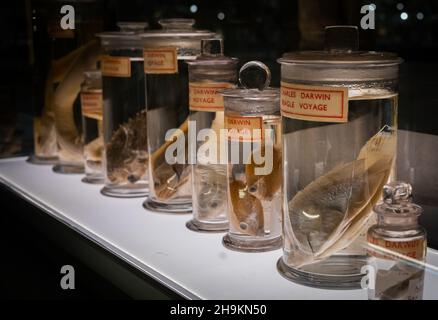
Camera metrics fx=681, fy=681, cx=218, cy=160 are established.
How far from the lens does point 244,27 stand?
61.2 inches

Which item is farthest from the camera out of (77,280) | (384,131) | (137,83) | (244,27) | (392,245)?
(244,27)

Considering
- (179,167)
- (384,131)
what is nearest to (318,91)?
(384,131)

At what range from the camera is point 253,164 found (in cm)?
98

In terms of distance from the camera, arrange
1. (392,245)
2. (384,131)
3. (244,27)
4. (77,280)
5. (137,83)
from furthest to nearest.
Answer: (244,27) < (137,83) < (77,280) < (384,131) < (392,245)

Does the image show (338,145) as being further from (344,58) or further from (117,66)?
(117,66)

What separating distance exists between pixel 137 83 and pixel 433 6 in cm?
57

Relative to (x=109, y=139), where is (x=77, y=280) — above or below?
below

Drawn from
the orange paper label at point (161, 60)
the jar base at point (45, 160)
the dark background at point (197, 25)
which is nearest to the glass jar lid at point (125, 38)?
the orange paper label at point (161, 60)

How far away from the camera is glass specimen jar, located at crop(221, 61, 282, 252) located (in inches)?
37.9

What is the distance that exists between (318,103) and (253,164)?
0.62 feet

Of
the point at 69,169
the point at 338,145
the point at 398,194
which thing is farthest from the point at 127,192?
the point at 398,194

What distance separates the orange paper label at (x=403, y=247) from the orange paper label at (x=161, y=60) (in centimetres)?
55

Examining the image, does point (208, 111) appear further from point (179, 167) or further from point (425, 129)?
point (425, 129)

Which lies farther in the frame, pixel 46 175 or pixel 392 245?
pixel 46 175
